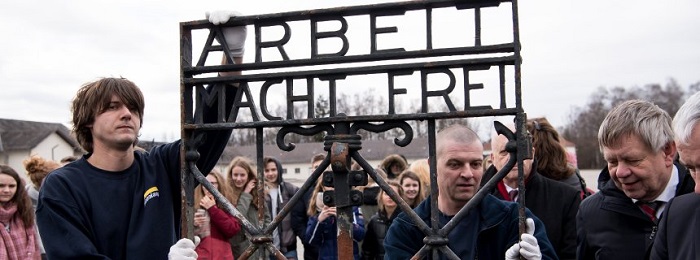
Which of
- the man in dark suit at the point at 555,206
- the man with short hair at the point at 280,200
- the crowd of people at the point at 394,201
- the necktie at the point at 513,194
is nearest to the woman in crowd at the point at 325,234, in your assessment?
the man with short hair at the point at 280,200

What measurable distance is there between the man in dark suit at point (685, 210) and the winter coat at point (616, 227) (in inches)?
14.9

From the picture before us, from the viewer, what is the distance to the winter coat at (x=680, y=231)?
222cm

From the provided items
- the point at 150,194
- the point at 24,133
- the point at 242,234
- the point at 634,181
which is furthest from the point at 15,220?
the point at 24,133

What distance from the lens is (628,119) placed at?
2.79 meters

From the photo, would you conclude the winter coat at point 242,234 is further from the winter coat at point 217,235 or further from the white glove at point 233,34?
the white glove at point 233,34

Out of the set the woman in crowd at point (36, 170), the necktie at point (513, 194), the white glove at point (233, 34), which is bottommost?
the necktie at point (513, 194)

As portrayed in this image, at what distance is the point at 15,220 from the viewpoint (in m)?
5.39

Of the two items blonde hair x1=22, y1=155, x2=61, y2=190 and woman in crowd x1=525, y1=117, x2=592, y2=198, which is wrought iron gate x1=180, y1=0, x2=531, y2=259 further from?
blonde hair x1=22, y1=155, x2=61, y2=190

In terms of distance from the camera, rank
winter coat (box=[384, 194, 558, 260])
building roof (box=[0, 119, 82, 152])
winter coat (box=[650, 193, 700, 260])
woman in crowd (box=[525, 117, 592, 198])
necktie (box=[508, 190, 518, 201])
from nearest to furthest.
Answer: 1. winter coat (box=[650, 193, 700, 260])
2. winter coat (box=[384, 194, 558, 260])
3. necktie (box=[508, 190, 518, 201])
4. woman in crowd (box=[525, 117, 592, 198])
5. building roof (box=[0, 119, 82, 152])

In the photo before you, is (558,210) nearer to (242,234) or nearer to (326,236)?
(326,236)

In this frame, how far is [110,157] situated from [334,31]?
125 centimetres

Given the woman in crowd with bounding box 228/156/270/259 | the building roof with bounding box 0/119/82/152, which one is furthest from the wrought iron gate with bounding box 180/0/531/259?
the building roof with bounding box 0/119/82/152

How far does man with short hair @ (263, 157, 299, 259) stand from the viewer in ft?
21.9

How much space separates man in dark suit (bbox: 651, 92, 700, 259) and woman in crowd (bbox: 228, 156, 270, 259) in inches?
167
